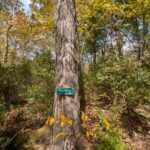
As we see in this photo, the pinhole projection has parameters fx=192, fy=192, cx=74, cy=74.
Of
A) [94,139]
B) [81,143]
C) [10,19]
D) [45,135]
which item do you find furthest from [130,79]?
[10,19]

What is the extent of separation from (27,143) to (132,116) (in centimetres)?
319

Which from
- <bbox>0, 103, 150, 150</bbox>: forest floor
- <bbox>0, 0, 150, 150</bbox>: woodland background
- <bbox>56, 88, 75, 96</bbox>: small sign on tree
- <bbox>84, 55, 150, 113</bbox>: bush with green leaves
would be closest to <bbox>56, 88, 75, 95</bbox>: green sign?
<bbox>56, 88, 75, 96</bbox>: small sign on tree

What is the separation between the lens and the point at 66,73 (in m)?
3.61

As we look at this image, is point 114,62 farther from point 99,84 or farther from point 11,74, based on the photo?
point 11,74

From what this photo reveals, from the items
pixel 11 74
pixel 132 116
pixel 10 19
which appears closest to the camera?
pixel 132 116

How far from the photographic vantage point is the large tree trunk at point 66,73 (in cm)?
346

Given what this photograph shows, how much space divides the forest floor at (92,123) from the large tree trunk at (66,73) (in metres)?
1.14

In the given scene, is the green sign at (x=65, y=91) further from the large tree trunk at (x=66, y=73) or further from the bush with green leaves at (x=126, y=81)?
the bush with green leaves at (x=126, y=81)

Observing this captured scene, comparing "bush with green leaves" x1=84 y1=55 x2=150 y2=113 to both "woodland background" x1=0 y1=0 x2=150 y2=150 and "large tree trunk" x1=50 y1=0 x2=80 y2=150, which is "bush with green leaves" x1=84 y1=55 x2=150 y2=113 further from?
"large tree trunk" x1=50 y1=0 x2=80 y2=150

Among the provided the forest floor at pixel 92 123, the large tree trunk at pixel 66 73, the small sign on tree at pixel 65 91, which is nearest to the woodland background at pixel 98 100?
the forest floor at pixel 92 123

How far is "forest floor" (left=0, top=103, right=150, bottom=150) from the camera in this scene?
4.81 meters

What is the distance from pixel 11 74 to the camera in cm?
688

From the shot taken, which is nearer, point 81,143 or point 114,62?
point 81,143

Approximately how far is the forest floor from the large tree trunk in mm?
1137
